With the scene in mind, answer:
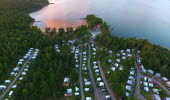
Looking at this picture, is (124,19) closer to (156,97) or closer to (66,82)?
(156,97)

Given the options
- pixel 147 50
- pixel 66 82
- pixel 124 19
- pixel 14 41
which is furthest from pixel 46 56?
pixel 124 19

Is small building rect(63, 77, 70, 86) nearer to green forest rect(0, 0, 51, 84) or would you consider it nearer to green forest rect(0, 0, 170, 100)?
green forest rect(0, 0, 170, 100)

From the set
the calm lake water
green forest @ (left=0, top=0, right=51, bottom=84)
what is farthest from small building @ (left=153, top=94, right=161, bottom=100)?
green forest @ (left=0, top=0, right=51, bottom=84)

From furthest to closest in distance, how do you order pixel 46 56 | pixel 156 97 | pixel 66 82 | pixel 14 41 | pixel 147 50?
pixel 14 41 < pixel 147 50 < pixel 46 56 < pixel 66 82 < pixel 156 97

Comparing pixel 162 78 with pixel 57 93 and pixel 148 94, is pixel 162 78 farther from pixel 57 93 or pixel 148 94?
pixel 57 93

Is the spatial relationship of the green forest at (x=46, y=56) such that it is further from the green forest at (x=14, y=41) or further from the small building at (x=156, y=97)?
the small building at (x=156, y=97)

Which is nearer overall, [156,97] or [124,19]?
[156,97]

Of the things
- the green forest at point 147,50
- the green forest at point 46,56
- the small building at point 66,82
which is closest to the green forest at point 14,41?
the green forest at point 46,56

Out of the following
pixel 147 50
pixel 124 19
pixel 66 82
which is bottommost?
pixel 66 82

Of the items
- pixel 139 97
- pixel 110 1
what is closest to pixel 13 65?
pixel 139 97
